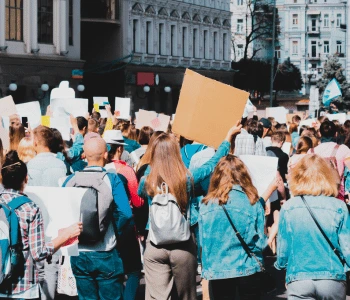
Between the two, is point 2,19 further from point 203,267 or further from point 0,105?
point 203,267

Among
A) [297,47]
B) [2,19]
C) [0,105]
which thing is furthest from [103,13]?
[297,47]

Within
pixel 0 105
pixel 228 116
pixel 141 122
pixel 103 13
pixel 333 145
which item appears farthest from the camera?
pixel 103 13

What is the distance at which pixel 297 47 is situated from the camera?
113m

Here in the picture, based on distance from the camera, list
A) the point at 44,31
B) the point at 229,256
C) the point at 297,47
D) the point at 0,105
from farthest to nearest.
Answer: the point at 297,47
the point at 44,31
the point at 0,105
the point at 229,256

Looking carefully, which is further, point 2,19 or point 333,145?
point 2,19

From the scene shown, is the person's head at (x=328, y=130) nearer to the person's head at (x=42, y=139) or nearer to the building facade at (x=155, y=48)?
the person's head at (x=42, y=139)

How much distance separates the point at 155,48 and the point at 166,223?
47.7 metres

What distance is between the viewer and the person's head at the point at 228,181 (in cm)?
752

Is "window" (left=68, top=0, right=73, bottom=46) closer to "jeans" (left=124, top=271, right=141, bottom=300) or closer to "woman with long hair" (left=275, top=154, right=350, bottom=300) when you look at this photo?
"jeans" (left=124, top=271, right=141, bottom=300)

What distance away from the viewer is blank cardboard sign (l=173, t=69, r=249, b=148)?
899cm

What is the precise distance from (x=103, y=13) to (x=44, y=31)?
24.9 ft

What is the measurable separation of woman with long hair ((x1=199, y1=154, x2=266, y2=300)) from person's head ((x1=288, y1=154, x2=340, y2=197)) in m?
0.51

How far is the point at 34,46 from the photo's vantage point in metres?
42.6

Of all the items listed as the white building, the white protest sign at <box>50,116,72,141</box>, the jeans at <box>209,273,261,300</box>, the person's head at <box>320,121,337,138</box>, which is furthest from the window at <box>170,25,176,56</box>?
the white building
